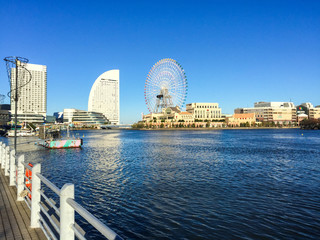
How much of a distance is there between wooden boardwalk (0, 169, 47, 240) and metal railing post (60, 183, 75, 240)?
91.1 inches

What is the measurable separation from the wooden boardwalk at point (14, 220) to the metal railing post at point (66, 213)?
2.31 metres

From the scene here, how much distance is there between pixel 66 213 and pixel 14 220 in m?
4.31

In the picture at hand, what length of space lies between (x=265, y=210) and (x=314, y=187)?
25.5 ft

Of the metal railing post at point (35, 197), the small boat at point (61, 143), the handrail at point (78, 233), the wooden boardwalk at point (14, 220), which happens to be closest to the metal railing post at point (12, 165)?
the wooden boardwalk at point (14, 220)

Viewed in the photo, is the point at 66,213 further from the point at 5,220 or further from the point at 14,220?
the point at 5,220

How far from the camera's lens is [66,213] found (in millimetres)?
4137

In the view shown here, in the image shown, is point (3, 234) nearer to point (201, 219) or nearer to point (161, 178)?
point (201, 219)

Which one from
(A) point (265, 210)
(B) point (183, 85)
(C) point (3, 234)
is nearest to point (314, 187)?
(A) point (265, 210)

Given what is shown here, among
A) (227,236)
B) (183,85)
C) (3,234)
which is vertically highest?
(183,85)

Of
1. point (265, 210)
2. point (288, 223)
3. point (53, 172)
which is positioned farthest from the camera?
point (53, 172)

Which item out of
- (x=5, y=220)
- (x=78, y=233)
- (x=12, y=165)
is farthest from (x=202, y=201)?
(x=78, y=233)

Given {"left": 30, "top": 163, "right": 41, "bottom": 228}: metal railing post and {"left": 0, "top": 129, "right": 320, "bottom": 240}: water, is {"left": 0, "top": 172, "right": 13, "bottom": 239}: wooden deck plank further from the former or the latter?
{"left": 0, "top": 129, "right": 320, "bottom": 240}: water

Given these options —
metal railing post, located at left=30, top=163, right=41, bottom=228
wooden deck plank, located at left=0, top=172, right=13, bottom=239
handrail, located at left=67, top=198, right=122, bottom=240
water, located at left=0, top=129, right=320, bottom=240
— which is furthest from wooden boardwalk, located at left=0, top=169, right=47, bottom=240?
water, located at left=0, top=129, right=320, bottom=240

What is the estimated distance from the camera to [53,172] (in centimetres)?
2528
